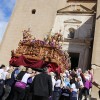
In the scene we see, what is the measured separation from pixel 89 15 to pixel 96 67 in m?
6.13

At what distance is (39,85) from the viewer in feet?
23.9

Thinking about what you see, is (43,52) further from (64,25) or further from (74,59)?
(64,25)

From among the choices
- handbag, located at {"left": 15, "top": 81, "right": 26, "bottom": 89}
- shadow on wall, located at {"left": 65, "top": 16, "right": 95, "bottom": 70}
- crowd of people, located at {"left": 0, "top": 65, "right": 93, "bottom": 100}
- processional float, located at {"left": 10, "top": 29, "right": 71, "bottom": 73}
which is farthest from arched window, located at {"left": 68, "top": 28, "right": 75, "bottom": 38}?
handbag, located at {"left": 15, "top": 81, "right": 26, "bottom": 89}

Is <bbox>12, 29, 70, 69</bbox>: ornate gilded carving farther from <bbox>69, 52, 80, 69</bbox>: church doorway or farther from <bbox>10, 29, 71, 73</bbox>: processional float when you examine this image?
<bbox>69, 52, 80, 69</bbox>: church doorway

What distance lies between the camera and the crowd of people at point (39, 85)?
7297 mm

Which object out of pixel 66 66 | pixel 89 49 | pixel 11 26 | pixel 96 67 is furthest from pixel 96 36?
pixel 11 26

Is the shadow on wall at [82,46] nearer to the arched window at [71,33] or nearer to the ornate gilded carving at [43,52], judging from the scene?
the arched window at [71,33]

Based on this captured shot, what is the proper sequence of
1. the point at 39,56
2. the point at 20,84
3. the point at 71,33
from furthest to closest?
the point at 71,33
the point at 39,56
the point at 20,84

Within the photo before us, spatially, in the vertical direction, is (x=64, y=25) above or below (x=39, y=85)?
above

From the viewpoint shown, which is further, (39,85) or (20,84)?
(20,84)

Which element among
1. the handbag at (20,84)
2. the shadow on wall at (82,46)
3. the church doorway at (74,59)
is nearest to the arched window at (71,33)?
the shadow on wall at (82,46)

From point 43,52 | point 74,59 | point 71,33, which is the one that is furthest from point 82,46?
point 43,52

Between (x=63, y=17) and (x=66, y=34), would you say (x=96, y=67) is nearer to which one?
(x=66, y=34)

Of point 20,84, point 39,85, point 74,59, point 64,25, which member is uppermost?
point 64,25
